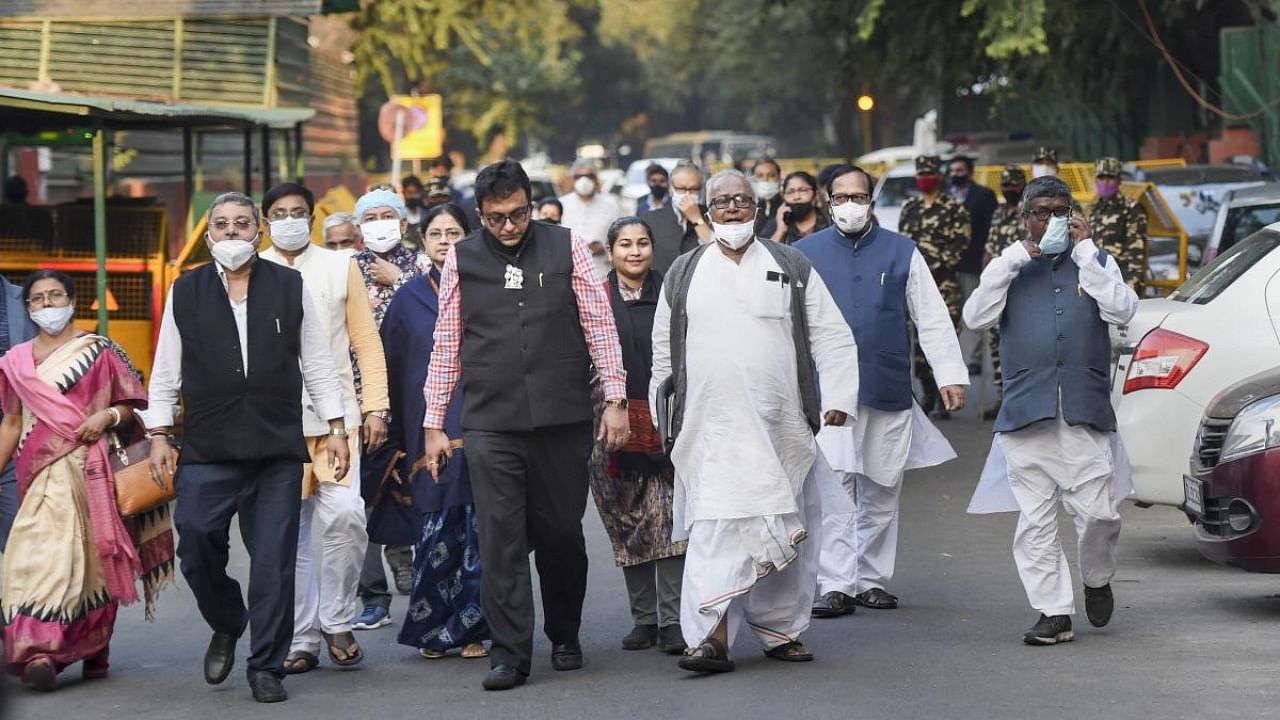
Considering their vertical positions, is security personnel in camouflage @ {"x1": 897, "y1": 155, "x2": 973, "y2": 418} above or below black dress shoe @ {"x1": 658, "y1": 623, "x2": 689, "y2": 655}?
above

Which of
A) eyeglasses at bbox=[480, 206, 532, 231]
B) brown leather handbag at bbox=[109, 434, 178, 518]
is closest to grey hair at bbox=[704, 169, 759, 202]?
eyeglasses at bbox=[480, 206, 532, 231]

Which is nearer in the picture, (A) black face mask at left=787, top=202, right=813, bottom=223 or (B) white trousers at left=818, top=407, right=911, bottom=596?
(B) white trousers at left=818, top=407, right=911, bottom=596

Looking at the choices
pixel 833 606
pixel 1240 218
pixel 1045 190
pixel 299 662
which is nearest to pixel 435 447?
pixel 299 662

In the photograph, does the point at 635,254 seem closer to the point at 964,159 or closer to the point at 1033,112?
the point at 964,159

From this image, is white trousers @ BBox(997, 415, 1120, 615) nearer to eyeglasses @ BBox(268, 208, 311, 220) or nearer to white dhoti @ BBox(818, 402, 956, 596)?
white dhoti @ BBox(818, 402, 956, 596)

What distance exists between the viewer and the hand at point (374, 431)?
8281mm

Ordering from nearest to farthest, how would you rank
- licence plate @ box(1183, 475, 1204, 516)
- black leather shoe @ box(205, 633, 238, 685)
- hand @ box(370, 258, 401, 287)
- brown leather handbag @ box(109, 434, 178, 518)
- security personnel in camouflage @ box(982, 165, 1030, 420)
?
black leather shoe @ box(205, 633, 238, 685), brown leather handbag @ box(109, 434, 178, 518), licence plate @ box(1183, 475, 1204, 516), hand @ box(370, 258, 401, 287), security personnel in camouflage @ box(982, 165, 1030, 420)

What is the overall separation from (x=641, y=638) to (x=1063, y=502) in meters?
1.78

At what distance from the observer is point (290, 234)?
8.54 m

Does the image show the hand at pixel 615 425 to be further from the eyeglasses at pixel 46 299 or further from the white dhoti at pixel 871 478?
the eyeglasses at pixel 46 299

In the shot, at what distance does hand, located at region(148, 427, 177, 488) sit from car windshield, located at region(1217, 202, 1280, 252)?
9.35 meters

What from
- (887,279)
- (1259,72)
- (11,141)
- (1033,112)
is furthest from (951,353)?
(1033,112)

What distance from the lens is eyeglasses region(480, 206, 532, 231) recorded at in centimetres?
791

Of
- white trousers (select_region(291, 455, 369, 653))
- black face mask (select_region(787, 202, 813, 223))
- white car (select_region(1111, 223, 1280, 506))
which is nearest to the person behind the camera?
white trousers (select_region(291, 455, 369, 653))
